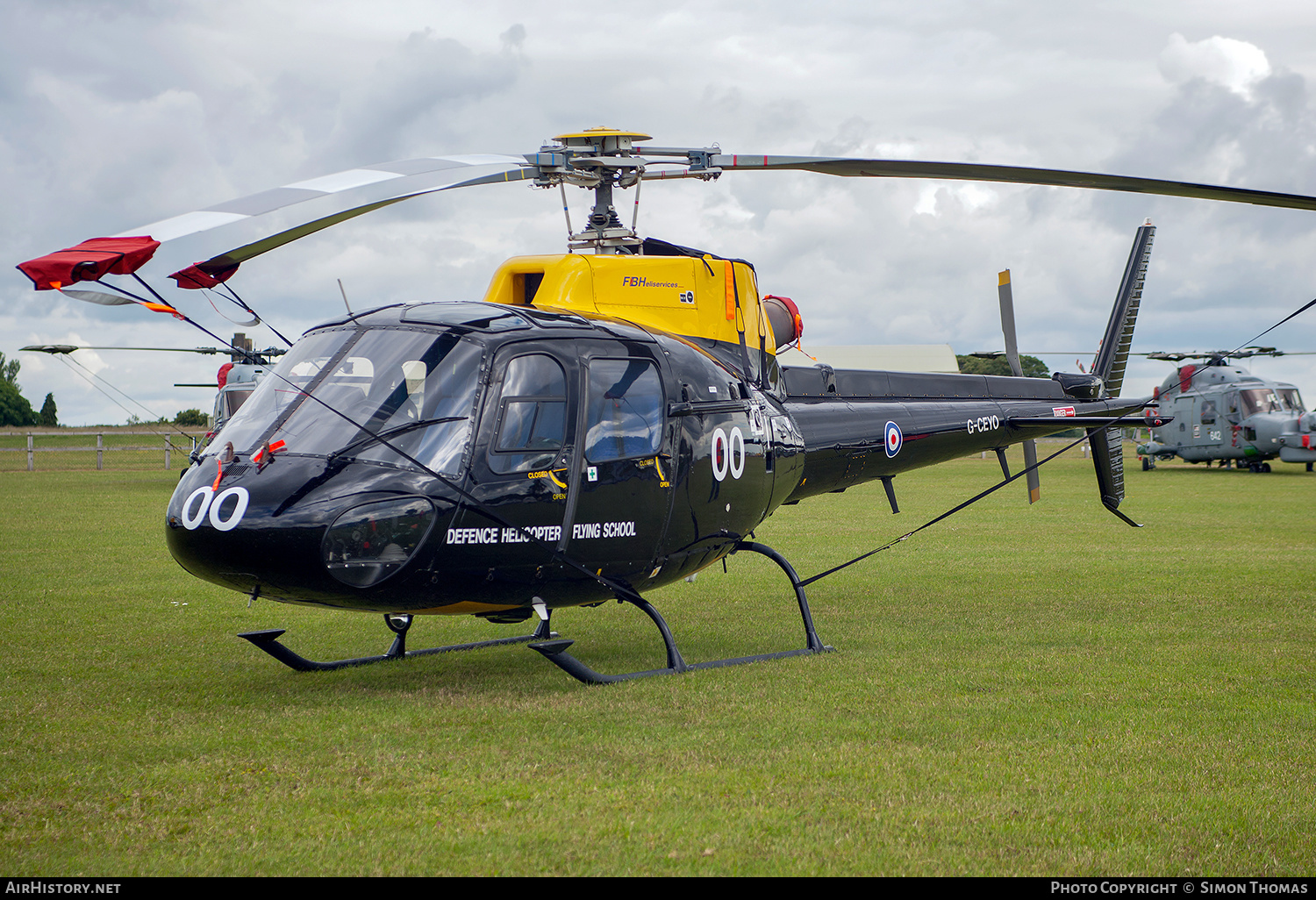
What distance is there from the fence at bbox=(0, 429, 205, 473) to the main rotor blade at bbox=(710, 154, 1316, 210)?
29.8 metres

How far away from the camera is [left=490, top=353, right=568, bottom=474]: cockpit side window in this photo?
22.5 feet

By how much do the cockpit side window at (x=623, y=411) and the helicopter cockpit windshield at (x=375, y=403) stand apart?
34.7 inches

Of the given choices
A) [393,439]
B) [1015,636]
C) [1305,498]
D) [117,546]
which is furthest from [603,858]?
[1305,498]

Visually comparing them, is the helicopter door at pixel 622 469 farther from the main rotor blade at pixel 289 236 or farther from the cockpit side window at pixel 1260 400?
the cockpit side window at pixel 1260 400

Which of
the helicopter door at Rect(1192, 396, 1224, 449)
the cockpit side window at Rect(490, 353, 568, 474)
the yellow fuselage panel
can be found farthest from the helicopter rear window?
the helicopter door at Rect(1192, 396, 1224, 449)

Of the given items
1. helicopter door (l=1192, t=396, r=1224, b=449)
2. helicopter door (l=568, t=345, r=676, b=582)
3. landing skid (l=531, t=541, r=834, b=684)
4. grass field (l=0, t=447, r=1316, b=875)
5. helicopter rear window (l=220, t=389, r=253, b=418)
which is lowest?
grass field (l=0, t=447, r=1316, b=875)

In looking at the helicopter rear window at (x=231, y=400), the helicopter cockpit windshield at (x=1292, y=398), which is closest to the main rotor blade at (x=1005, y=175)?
the helicopter rear window at (x=231, y=400)

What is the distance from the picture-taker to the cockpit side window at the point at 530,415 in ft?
22.5

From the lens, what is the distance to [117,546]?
54.4ft

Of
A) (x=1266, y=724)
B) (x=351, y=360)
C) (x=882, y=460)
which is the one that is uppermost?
(x=351, y=360)

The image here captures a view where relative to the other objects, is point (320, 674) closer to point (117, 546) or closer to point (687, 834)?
point (687, 834)

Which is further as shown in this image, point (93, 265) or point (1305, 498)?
point (1305, 498)

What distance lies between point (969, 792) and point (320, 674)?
16.3 feet

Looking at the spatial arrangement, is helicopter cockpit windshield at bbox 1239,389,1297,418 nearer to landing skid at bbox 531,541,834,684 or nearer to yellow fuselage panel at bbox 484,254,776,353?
landing skid at bbox 531,541,834,684
